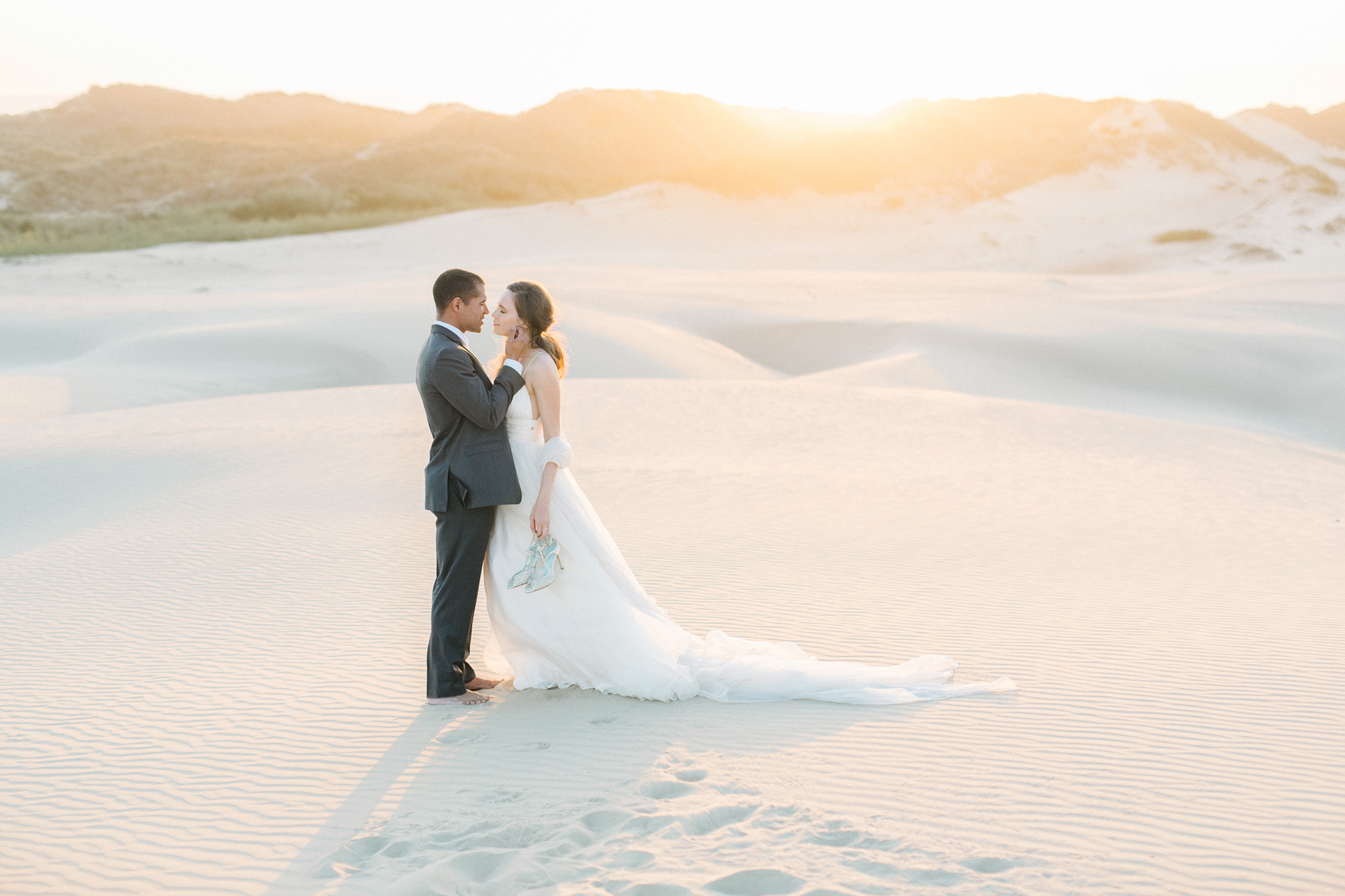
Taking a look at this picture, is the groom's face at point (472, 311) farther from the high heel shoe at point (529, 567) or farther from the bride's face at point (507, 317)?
the high heel shoe at point (529, 567)

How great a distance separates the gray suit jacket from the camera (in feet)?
14.5

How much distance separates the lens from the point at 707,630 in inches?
241

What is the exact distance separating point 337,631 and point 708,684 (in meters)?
2.52

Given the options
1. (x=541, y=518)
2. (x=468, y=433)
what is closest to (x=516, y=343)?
(x=468, y=433)

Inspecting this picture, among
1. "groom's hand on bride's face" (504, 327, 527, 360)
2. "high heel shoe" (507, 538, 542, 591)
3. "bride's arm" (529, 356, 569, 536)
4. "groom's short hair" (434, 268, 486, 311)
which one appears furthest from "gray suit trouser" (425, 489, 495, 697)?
"groom's short hair" (434, 268, 486, 311)

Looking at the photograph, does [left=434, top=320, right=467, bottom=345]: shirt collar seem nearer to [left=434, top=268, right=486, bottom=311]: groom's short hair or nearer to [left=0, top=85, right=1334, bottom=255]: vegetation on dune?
[left=434, top=268, right=486, bottom=311]: groom's short hair

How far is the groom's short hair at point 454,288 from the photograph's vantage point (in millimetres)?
4504

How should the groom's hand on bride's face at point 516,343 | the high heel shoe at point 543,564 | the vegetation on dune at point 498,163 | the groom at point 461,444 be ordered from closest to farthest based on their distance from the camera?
the groom at point 461,444 < the groom's hand on bride's face at point 516,343 < the high heel shoe at point 543,564 < the vegetation on dune at point 498,163

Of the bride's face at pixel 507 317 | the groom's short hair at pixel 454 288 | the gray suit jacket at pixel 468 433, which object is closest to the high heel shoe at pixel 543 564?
the gray suit jacket at pixel 468 433

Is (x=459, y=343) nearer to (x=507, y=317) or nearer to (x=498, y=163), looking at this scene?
(x=507, y=317)

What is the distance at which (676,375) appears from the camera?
19094 millimetres

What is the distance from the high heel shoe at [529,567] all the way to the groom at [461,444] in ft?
0.63

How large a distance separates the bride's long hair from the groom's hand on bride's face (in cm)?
4

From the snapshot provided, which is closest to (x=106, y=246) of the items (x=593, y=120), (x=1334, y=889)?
(x=1334, y=889)
